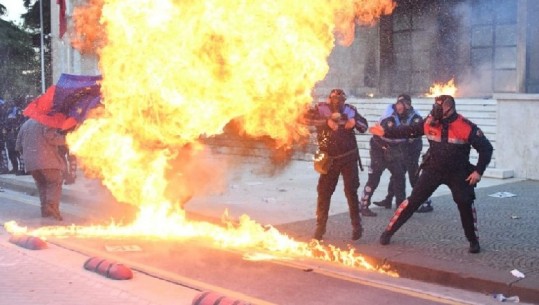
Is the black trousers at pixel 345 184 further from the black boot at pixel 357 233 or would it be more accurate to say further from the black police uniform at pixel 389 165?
the black police uniform at pixel 389 165

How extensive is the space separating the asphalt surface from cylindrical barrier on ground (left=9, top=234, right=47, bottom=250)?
0.36ft

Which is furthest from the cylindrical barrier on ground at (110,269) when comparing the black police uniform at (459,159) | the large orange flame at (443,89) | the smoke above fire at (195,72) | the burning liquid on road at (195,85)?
the large orange flame at (443,89)

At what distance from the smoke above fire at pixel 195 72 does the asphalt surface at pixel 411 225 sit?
5.04ft


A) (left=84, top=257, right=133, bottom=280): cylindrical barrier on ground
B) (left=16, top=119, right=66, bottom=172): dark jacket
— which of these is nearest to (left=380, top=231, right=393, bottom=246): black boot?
(left=84, top=257, right=133, bottom=280): cylindrical barrier on ground

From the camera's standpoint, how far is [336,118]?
7309 millimetres

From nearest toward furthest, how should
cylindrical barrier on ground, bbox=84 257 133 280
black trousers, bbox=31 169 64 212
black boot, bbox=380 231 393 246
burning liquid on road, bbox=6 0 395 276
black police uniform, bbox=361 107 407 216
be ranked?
cylindrical barrier on ground, bbox=84 257 133 280 → black boot, bbox=380 231 393 246 → burning liquid on road, bbox=6 0 395 276 → black police uniform, bbox=361 107 407 216 → black trousers, bbox=31 169 64 212

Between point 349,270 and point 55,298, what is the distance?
2721 mm

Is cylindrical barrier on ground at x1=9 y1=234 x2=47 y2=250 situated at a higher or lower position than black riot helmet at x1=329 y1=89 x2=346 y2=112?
lower

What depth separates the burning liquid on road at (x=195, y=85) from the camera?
23.8 ft

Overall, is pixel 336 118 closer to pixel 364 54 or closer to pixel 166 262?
pixel 166 262

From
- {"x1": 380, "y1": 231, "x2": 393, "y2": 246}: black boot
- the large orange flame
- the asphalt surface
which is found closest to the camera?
the asphalt surface

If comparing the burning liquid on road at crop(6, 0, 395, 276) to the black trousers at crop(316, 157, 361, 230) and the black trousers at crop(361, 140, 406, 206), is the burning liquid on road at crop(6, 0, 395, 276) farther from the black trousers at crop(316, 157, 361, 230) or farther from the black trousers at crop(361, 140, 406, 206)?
the black trousers at crop(361, 140, 406, 206)

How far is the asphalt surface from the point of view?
237 inches

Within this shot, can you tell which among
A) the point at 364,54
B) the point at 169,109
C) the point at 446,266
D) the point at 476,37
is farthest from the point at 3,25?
the point at 446,266
